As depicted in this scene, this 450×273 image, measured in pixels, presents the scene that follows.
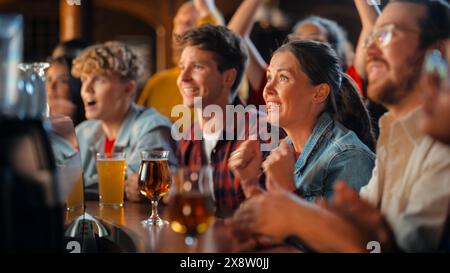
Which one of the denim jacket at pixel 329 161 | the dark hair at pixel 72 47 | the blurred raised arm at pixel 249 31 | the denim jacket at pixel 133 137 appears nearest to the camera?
the denim jacket at pixel 329 161

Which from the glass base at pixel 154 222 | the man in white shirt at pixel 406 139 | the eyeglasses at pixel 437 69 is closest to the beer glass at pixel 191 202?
the glass base at pixel 154 222

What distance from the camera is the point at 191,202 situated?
4.44 ft

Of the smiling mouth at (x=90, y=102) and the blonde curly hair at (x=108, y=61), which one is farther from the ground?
the blonde curly hair at (x=108, y=61)

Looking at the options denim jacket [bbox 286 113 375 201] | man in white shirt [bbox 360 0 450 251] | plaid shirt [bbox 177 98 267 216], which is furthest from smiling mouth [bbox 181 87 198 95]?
man in white shirt [bbox 360 0 450 251]

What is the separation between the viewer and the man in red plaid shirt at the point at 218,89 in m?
Result: 1.95

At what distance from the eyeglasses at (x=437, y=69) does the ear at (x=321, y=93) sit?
11.1 inches

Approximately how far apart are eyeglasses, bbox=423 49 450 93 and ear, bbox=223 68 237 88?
69 centimetres

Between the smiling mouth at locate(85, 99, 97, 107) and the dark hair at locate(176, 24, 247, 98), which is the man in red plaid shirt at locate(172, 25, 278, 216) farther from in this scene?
the smiling mouth at locate(85, 99, 97, 107)

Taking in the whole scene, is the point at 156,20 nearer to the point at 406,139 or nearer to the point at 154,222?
the point at 154,222

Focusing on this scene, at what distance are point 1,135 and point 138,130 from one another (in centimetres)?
106

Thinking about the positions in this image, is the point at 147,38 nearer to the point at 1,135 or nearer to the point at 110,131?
the point at 110,131

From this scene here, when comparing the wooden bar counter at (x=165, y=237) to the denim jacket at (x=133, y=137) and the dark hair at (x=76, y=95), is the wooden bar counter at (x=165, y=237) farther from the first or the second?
the dark hair at (x=76, y=95)

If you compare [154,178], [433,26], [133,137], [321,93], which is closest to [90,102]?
[133,137]
